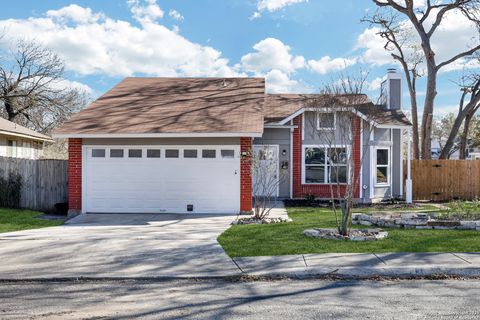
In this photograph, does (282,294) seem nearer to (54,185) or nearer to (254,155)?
(254,155)

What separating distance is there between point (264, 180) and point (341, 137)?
14.3 feet

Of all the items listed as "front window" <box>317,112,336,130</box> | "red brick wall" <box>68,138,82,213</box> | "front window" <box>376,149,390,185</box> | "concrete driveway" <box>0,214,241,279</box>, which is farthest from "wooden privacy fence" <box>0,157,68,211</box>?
"front window" <box>376,149,390,185</box>

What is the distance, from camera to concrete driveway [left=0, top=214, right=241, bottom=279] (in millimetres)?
7559

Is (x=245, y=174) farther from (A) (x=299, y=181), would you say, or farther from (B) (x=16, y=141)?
(B) (x=16, y=141)

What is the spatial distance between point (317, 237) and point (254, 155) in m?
4.92

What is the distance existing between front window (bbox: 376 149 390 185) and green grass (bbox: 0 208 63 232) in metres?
12.5

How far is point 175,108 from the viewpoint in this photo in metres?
16.9

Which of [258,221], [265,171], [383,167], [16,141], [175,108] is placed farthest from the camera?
[16,141]

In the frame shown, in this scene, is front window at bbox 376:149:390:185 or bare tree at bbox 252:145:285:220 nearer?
bare tree at bbox 252:145:285:220

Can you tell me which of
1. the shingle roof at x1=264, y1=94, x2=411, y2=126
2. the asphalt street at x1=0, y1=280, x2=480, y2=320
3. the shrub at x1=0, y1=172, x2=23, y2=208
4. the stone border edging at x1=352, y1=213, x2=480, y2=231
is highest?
the shingle roof at x1=264, y1=94, x2=411, y2=126

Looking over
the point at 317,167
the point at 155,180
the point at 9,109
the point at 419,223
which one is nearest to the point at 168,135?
the point at 155,180

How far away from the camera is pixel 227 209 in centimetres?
1505

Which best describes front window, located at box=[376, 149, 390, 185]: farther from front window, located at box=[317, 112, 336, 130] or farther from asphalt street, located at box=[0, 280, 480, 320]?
asphalt street, located at box=[0, 280, 480, 320]

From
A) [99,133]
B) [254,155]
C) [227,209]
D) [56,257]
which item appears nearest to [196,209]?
[227,209]
